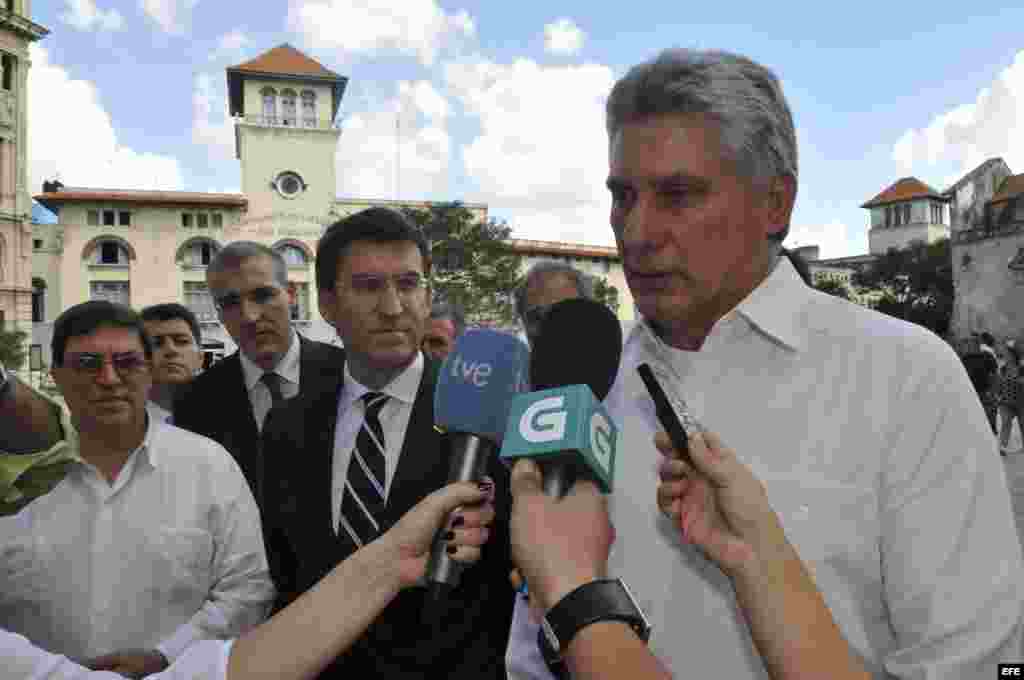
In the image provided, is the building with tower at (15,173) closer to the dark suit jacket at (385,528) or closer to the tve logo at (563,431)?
the dark suit jacket at (385,528)

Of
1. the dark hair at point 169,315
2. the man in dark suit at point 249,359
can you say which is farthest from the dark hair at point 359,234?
the dark hair at point 169,315

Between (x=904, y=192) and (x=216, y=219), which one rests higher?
(x=904, y=192)

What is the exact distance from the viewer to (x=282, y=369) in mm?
3826

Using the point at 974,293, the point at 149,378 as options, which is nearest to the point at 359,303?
the point at 149,378

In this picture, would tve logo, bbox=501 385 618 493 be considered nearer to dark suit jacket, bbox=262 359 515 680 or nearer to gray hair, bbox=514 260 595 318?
dark suit jacket, bbox=262 359 515 680

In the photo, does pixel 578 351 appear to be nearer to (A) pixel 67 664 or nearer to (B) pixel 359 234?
(A) pixel 67 664

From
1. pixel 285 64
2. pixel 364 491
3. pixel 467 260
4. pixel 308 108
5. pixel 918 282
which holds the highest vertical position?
pixel 285 64

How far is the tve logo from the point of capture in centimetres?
115

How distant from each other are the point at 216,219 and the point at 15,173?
7.75m

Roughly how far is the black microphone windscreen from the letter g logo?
0.82 feet

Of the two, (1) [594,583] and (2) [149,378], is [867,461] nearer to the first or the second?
(1) [594,583]

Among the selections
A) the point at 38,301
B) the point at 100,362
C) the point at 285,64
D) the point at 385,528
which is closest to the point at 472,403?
the point at 385,528

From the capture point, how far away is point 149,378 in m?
2.67

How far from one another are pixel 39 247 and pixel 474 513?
39276 millimetres
